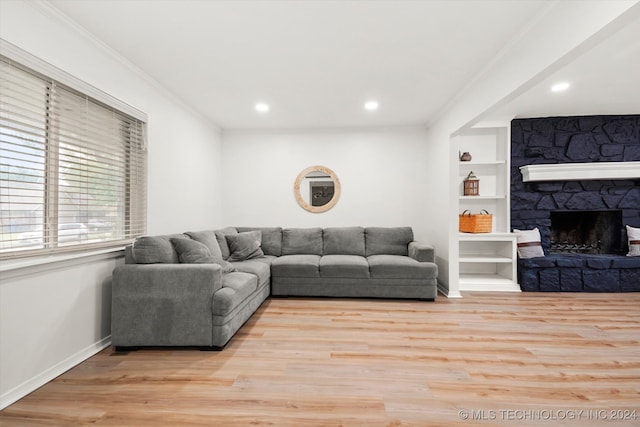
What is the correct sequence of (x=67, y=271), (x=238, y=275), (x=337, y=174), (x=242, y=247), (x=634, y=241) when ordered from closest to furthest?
(x=67, y=271)
(x=238, y=275)
(x=242, y=247)
(x=634, y=241)
(x=337, y=174)

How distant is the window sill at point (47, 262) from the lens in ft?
5.74

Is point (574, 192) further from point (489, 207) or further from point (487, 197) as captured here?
point (487, 197)

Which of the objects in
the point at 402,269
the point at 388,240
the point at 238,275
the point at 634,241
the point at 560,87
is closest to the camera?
the point at 238,275

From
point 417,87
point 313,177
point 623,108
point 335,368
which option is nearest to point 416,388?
point 335,368

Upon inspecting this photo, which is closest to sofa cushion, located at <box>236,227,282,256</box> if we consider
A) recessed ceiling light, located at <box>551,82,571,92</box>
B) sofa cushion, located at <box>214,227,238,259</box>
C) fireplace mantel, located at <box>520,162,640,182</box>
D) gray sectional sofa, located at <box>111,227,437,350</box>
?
gray sectional sofa, located at <box>111,227,437,350</box>

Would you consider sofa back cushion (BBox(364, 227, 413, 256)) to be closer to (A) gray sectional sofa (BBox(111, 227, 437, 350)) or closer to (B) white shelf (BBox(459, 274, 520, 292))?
(A) gray sectional sofa (BBox(111, 227, 437, 350))

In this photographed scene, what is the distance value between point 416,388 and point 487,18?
2631 millimetres

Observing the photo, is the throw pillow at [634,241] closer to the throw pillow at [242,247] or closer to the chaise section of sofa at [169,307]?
the throw pillow at [242,247]

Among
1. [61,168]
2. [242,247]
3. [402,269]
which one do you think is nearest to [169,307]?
[61,168]

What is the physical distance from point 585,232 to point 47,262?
21.4ft

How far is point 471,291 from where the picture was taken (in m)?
4.19

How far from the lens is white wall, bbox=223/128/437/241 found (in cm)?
487

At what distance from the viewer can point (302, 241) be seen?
182 inches

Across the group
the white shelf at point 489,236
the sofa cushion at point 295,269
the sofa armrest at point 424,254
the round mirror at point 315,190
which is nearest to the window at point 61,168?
the sofa cushion at point 295,269
